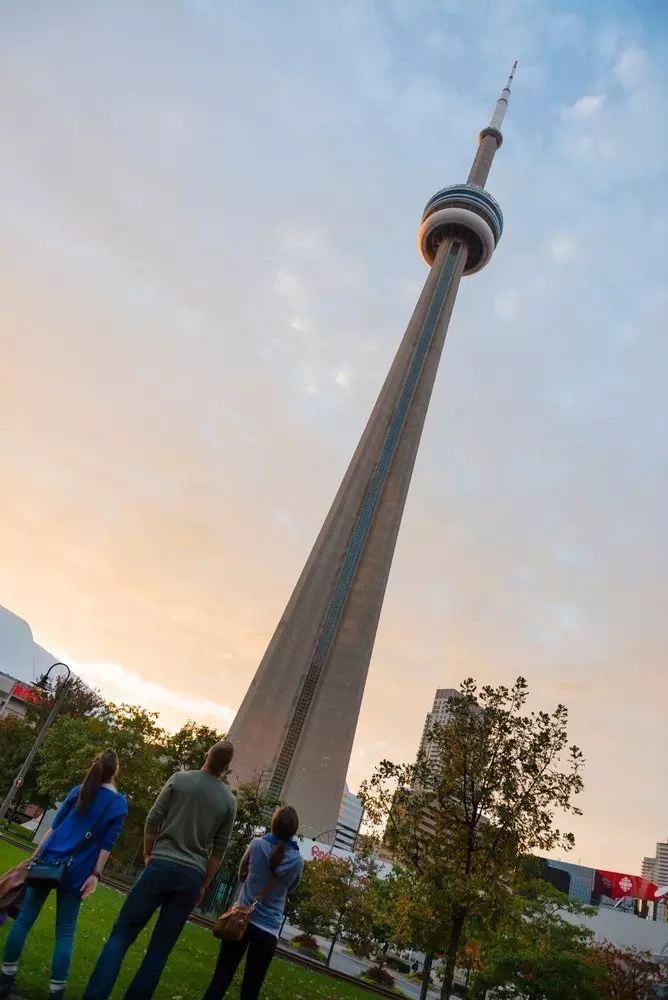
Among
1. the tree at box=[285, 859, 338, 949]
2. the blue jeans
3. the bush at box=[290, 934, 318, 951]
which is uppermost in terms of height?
the blue jeans

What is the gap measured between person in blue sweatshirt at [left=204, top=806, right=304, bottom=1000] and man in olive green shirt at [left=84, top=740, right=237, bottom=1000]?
1.23ft

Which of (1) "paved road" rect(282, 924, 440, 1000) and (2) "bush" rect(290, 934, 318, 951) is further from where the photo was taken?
(1) "paved road" rect(282, 924, 440, 1000)

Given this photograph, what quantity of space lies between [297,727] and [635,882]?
130 ft

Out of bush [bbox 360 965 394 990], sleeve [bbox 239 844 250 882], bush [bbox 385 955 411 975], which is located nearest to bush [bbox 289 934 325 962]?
bush [bbox 360 965 394 990]

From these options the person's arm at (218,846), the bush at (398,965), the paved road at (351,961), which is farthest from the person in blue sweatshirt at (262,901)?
the bush at (398,965)

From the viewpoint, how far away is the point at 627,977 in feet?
110

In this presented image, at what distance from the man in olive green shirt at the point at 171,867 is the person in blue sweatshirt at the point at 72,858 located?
1.02 ft

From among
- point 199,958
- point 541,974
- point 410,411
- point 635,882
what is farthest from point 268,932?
point 635,882

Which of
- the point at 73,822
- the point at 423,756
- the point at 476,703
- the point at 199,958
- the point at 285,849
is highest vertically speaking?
the point at 476,703

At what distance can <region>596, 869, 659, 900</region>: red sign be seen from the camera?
5841 centimetres

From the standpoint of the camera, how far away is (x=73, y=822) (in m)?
4.14

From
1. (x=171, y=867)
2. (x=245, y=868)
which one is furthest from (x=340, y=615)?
(x=171, y=867)

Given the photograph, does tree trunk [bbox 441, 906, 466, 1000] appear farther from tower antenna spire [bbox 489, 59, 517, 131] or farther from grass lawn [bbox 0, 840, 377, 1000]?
tower antenna spire [bbox 489, 59, 517, 131]

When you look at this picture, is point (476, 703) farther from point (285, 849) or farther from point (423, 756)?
point (285, 849)
